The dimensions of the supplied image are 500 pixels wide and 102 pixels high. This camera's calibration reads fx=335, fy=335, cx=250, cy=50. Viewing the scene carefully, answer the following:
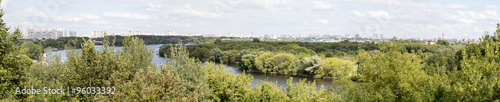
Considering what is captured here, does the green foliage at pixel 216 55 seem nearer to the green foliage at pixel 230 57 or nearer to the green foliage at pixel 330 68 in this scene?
the green foliage at pixel 230 57

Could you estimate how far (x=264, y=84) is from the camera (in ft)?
68.1

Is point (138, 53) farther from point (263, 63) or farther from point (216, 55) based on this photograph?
point (216, 55)

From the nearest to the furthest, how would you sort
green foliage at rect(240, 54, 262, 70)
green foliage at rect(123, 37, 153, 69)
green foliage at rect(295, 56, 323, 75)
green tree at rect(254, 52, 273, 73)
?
green foliage at rect(123, 37, 153, 69) < green foliage at rect(295, 56, 323, 75) < green tree at rect(254, 52, 273, 73) < green foliage at rect(240, 54, 262, 70)

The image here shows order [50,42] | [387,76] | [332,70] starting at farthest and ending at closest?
[50,42], [332,70], [387,76]

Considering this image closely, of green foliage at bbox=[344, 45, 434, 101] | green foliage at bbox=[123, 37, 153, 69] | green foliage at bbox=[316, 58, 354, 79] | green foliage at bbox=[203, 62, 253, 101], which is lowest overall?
green foliage at bbox=[316, 58, 354, 79]

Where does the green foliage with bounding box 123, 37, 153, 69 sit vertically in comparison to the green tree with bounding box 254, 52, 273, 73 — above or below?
above

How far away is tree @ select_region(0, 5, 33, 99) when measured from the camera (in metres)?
12.5

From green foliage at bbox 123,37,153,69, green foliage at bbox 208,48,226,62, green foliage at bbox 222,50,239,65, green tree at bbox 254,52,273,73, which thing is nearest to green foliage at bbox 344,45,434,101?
green foliage at bbox 123,37,153,69

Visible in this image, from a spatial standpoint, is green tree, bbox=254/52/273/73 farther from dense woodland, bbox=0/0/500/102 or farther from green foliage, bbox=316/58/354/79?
dense woodland, bbox=0/0/500/102

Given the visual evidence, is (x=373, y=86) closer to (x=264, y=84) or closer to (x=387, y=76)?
(x=387, y=76)

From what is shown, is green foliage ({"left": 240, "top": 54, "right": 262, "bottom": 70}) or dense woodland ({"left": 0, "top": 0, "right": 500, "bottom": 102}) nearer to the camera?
dense woodland ({"left": 0, "top": 0, "right": 500, "bottom": 102})

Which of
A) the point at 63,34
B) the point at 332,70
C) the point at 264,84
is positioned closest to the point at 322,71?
the point at 332,70

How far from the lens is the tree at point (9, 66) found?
12.5 m

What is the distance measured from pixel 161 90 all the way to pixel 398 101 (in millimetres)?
10349
